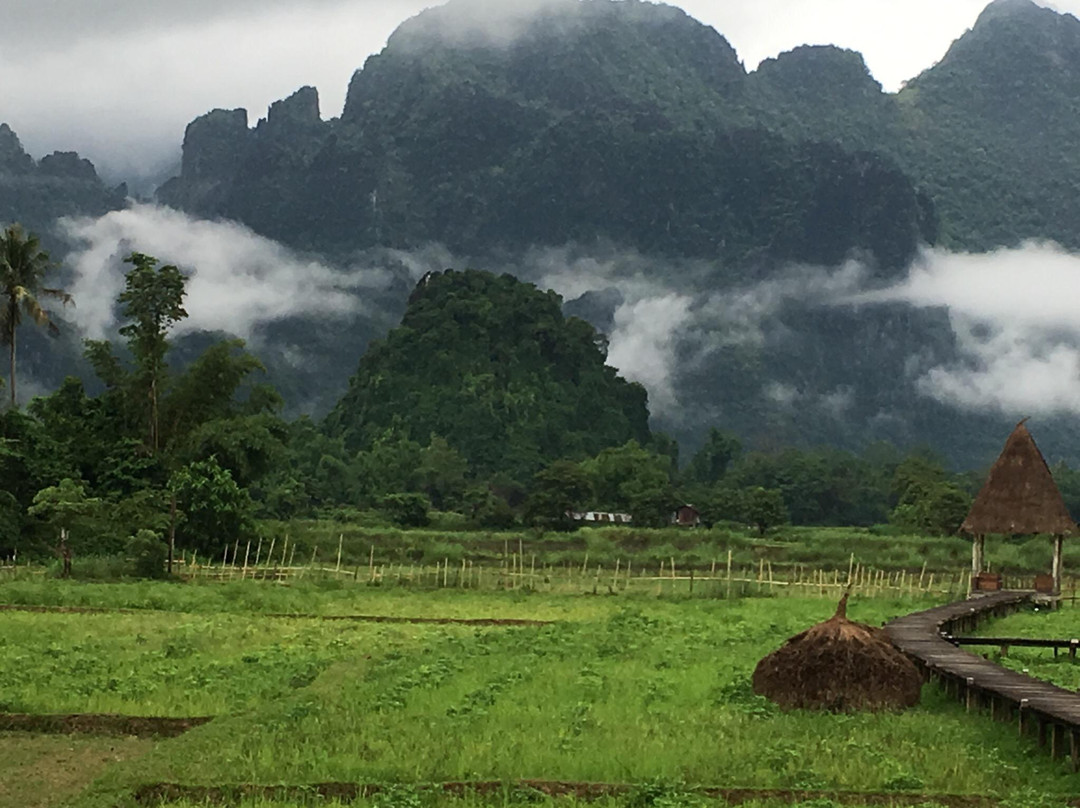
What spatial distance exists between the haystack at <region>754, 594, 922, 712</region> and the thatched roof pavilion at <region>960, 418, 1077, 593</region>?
746 inches

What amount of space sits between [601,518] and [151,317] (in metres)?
38.0

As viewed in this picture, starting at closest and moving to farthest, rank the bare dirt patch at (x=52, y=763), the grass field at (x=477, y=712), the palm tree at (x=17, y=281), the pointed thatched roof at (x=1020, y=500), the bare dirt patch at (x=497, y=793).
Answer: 1. the bare dirt patch at (x=497, y=793)
2. the bare dirt patch at (x=52, y=763)
3. the grass field at (x=477, y=712)
4. the pointed thatched roof at (x=1020, y=500)
5. the palm tree at (x=17, y=281)

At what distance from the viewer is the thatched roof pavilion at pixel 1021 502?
34500 millimetres

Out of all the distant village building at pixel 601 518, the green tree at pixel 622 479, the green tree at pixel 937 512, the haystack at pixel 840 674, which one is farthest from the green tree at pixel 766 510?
the haystack at pixel 840 674

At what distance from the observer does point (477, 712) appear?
50.2 feet

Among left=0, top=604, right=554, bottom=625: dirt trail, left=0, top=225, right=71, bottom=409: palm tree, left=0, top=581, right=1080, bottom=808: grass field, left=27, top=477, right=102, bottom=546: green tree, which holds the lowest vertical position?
left=0, top=604, right=554, bottom=625: dirt trail

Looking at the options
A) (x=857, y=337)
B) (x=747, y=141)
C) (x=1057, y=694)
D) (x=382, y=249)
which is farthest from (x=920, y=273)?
(x=1057, y=694)

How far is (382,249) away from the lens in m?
197

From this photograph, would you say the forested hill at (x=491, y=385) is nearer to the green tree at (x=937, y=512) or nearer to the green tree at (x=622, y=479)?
the green tree at (x=622, y=479)

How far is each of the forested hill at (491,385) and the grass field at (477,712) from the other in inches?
3263

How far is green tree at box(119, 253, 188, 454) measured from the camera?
5041cm

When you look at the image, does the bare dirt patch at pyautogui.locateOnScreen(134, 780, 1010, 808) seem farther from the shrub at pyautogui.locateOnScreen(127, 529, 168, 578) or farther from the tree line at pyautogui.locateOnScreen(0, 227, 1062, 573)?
the tree line at pyautogui.locateOnScreen(0, 227, 1062, 573)

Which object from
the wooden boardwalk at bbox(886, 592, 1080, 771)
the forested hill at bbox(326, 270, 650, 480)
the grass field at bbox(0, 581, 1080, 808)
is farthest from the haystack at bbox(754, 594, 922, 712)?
the forested hill at bbox(326, 270, 650, 480)

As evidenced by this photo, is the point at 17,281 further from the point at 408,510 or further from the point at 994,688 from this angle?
the point at 994,688
